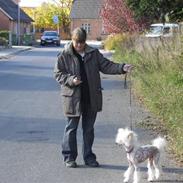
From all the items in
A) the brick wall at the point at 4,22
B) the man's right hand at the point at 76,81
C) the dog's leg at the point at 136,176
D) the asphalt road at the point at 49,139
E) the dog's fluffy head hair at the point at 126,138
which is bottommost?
the asphalt road at the point at 49,139

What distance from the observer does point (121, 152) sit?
9117 mm

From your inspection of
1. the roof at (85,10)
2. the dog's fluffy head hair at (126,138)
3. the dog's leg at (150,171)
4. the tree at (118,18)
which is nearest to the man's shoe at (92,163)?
the dog's leg at (150,171)

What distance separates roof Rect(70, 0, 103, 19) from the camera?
94.2 metres

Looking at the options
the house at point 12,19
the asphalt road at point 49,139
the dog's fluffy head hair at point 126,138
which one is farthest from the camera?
the house at point 12,19

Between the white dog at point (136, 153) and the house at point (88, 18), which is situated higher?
the house at point (88, 18)

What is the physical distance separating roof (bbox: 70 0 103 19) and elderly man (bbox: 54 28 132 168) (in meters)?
86.3

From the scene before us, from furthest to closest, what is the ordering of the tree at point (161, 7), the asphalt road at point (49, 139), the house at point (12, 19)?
1. the house at point (12, 19)
2. the tree at point (161, 7)
3. the asphalt road at point (49, 139)

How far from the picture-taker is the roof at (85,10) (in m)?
94.2

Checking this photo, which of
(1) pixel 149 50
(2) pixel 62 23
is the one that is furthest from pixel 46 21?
(1) pixel 149 50

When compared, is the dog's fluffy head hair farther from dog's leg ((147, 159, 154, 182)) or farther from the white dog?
dog's leg ((147, 159, 154, 182))

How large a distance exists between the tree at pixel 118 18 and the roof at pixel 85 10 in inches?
2175

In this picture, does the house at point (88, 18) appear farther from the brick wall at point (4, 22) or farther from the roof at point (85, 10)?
the brick wall at point (4, 22)

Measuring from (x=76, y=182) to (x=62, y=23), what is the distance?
313ft

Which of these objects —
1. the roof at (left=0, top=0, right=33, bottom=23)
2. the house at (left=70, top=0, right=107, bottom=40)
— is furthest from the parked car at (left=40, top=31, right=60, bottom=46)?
the house at (left=70, top=0, right=107, bottom=40)
